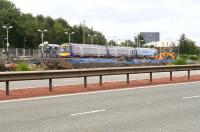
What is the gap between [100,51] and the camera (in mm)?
83875

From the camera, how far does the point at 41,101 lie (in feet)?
51.3

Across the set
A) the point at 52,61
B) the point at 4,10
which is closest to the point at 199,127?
the point at 52,61

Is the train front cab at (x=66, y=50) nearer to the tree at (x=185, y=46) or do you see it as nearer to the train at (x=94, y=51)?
the train at (x=94, y=51)

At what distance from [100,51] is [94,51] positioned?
1859 mm

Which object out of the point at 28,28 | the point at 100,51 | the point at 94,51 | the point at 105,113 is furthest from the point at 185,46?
the point at 105,113

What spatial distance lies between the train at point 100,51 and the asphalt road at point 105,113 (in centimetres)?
5970

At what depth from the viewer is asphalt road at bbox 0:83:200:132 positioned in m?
10.1

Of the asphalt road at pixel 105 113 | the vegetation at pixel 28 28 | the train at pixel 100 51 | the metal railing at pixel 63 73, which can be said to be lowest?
the asphalt road at pixel 105 113

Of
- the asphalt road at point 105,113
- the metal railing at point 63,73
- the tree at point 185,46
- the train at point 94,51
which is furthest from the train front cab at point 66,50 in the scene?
the tree at point 185,46

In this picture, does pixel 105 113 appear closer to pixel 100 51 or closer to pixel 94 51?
pixel 94 51

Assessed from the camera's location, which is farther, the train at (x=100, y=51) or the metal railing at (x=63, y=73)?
the train at (x=100, y=51)

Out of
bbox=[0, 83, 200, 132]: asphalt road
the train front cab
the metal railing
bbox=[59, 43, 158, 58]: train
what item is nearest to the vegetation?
bbox=[59, 43, 158, 58]: train

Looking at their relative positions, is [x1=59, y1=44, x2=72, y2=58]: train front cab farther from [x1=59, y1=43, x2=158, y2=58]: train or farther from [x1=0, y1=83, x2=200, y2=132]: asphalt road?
[x1=0, y1=83, x2=200, y2=132]: asphalt road

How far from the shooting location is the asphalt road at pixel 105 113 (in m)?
10.1
